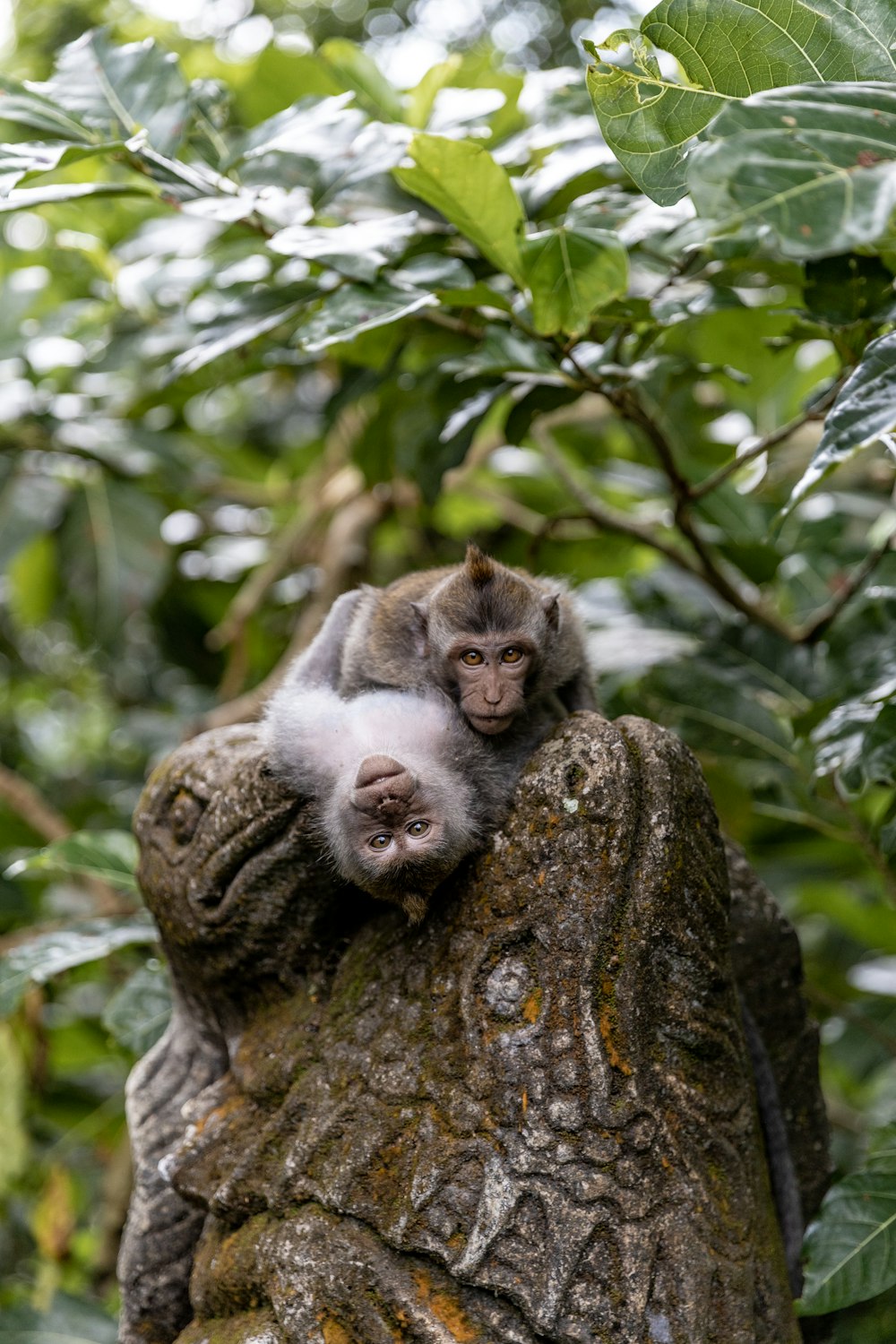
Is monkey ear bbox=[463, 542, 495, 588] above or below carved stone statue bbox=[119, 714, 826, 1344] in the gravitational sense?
above

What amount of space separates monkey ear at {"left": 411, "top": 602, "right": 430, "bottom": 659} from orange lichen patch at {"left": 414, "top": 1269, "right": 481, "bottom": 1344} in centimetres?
129

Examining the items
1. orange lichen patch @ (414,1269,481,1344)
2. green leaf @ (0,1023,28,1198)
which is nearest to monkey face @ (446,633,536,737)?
orange lichen patch @ (414,1269,481,1344)

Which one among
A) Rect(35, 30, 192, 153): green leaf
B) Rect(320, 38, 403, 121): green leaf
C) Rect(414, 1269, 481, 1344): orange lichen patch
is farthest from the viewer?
Rect(320, 38, 403, 121): green leaf

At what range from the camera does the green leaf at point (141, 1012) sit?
3.12m

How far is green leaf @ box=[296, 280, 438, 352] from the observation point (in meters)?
2.39

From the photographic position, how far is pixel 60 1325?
3418 mm

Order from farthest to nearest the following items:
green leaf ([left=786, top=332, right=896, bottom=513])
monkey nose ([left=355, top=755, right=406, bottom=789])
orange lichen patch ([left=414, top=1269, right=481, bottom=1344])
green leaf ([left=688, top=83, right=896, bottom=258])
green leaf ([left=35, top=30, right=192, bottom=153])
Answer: green leaf ([left=35, top=30, right=192, bottom=153])
monkey nose ([left=355, top=755, right=406, bottom=789])
orange lichen patch ([left=414, top=1269, right=481, bottom=1344])
green leaf ([left=786, top=332, right=896, bottom=513])
green leaf ([left=688, top=83, right=896, bottom=258])

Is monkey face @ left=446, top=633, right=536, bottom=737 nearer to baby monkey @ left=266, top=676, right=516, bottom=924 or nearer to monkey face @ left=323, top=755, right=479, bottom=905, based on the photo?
baby monkey @ left=266, top=676, right=516, bottom=924

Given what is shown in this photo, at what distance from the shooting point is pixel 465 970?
2.01 meters

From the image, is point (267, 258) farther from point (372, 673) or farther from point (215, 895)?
point (215, 895)

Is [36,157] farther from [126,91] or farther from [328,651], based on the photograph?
[328,651]

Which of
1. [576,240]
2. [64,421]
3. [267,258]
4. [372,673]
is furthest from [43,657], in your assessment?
[576,240]

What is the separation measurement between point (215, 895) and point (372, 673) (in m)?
0.61

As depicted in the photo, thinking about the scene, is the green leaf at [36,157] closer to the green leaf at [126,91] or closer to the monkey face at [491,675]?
the green leaf at [126,91]
